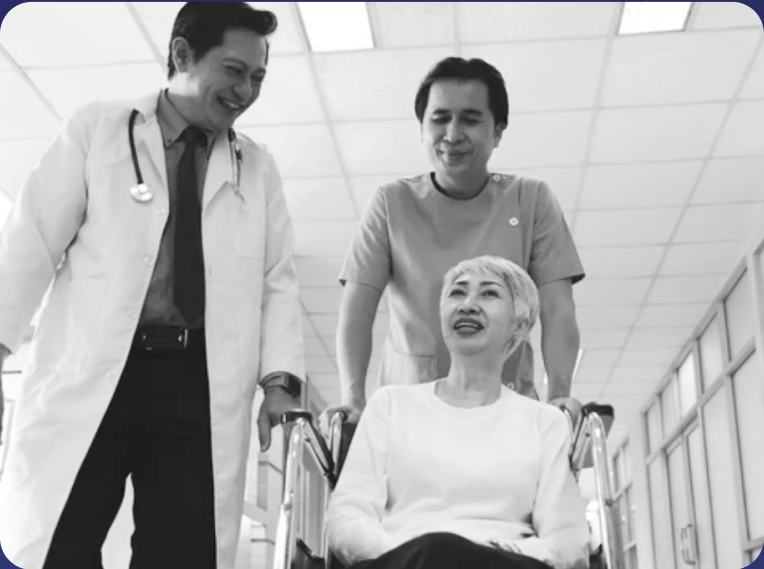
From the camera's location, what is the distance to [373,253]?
2.03 m

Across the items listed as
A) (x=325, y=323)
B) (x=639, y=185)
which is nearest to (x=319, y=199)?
(x=639, y=185)

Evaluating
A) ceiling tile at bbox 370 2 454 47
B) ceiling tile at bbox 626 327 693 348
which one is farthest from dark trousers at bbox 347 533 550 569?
ceiling tile at bbox 626 327 693 348

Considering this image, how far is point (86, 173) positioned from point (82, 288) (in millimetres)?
226

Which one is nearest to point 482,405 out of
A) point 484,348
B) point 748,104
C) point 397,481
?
point 484,348

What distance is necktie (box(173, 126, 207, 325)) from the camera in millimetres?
1613

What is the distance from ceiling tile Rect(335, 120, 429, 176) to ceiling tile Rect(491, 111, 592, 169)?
437 millimetres

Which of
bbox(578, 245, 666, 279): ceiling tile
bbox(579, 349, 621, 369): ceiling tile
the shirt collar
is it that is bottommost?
the shirt collar

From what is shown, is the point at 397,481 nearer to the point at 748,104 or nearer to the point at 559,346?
the point at 559,346

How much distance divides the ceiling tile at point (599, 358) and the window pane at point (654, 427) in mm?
1425

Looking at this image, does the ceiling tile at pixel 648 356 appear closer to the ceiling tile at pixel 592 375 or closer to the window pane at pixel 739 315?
the ceiling tile at pixel 592 375

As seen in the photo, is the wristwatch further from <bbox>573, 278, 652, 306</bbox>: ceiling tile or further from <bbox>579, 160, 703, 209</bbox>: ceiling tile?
<bbox>573, 278, 652, 306</bbox>: ceiling tile

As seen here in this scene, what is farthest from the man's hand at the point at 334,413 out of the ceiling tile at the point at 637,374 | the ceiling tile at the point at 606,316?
the ceiling tile at the point at 637,374

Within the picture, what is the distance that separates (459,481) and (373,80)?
2696mm

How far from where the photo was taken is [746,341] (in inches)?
224
